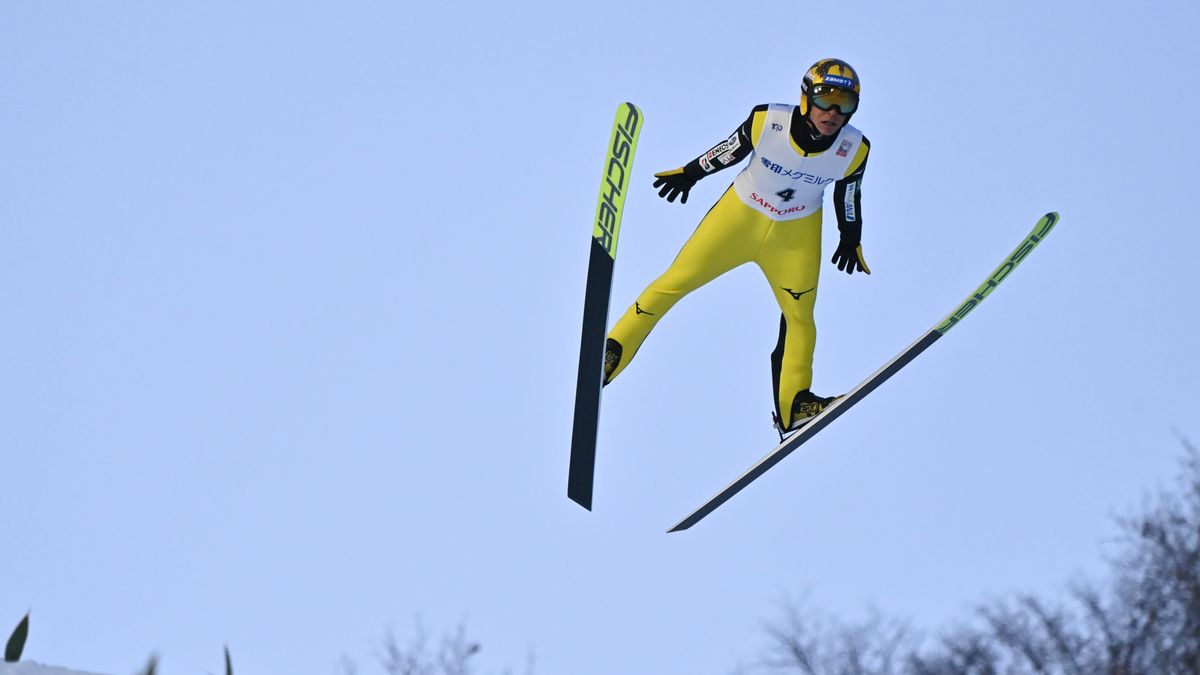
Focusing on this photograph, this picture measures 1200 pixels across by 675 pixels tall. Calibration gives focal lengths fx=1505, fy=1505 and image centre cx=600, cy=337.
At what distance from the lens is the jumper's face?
7605 millimetres

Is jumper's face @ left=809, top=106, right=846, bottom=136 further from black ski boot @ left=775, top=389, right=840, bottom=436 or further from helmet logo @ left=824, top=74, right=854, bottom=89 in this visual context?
black ski boot @ left=775, top=389, right=840, bottom=436

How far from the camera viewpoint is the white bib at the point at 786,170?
7805mm

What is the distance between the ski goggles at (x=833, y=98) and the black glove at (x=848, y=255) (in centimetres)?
87

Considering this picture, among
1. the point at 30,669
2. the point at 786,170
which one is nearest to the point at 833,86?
the point at 786,170

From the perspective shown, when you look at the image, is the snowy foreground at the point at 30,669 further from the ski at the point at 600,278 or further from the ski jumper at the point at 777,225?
the ski jumper at the point at 777,225

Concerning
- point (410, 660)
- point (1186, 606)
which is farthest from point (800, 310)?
point (410, 660)

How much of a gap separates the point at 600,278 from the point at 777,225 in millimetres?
1185

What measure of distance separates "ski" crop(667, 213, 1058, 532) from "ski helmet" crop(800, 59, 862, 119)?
151cm

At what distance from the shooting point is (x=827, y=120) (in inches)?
301

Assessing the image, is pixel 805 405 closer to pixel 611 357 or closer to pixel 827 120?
pixel 611 357

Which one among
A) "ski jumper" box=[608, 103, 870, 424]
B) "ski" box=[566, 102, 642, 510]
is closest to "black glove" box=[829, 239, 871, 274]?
"ski jumper" box=[608, 103, 870, 424]

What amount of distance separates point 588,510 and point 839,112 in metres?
2.44

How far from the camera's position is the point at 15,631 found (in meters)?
6.32

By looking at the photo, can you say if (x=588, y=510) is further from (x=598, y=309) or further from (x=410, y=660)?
(x=410, y=660)
